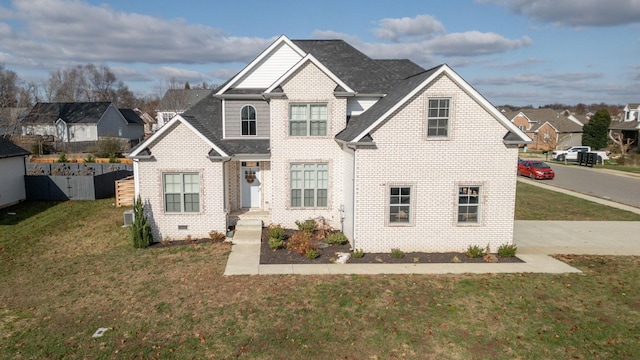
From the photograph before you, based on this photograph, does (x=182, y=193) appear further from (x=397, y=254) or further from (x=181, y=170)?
(x=397, y=254)

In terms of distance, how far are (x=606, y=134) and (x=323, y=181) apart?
59.5 m

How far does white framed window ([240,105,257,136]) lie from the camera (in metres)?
19.2

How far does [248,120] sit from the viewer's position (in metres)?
19.3

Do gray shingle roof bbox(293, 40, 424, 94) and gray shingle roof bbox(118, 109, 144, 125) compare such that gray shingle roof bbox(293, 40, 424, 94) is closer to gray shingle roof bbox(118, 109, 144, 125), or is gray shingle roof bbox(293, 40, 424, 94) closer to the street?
the street

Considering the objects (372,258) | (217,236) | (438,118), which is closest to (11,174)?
(217,236)

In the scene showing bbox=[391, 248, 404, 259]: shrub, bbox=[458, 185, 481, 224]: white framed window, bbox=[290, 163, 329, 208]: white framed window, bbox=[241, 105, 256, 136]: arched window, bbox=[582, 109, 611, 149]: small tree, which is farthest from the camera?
bbox=[582, 109, 611, 149]: small tree

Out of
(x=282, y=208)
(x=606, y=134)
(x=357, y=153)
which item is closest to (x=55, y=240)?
(x=282, y=208)

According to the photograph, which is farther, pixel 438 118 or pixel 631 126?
pixel 631 126

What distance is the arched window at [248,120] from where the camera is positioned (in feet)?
63.1

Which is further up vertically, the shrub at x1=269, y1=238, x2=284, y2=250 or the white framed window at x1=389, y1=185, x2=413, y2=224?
the white framed window at x1=389, y1=185, x2=413, y2=224

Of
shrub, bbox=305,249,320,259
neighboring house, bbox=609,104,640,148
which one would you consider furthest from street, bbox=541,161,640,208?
neighboring house, bbox=609,104,640,148

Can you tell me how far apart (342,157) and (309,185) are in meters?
1.95

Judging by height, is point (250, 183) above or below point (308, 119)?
below

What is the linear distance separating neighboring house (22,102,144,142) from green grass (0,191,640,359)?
5131 cm
